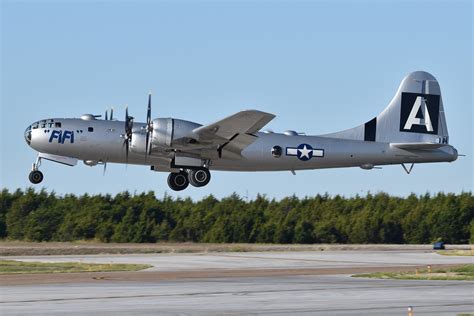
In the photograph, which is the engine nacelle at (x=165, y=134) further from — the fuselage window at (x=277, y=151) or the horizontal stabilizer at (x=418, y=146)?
the horizontal stabilizer at (x=418, y=146)

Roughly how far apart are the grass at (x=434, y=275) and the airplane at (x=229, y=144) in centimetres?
825

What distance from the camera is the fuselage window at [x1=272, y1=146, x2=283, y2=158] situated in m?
42.1

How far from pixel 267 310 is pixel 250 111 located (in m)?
17.0

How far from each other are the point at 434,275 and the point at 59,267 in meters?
15.2

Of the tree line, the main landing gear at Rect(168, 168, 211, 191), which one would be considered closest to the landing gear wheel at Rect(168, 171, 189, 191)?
the main landing gear at Rect(168, 168, 211, 191)

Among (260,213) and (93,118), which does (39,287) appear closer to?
(93,118)

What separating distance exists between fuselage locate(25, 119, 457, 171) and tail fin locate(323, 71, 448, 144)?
1152 millimetres

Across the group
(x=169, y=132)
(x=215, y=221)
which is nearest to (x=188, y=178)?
(x=169, y=132)

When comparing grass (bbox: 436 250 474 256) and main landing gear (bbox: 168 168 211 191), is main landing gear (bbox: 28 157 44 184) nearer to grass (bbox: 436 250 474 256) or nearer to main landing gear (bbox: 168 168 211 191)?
main landing gear (bbox: 168 168 211 191)

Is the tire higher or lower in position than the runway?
higher

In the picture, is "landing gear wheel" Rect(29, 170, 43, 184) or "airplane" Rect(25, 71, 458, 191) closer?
"airplane" Rect(25, 71, 458, 191)

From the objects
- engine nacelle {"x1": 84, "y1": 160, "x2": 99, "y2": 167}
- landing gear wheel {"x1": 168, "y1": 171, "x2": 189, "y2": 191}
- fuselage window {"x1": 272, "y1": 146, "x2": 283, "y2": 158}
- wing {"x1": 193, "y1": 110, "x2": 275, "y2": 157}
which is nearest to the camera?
wing {"x1": 193, "y1": 110, "x2": 275, "y2": 157}

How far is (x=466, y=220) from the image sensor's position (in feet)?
219

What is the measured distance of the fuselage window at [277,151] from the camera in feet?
138
